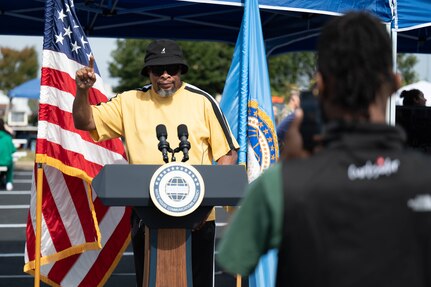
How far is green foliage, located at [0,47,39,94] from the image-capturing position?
5978 centimetres

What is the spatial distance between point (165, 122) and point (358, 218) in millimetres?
3425

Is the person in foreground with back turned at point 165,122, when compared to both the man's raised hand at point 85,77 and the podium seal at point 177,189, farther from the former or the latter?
the podium seal at point 177,189

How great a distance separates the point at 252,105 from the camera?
6.54m

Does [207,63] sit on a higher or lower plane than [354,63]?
higher

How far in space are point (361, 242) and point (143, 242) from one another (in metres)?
3.42

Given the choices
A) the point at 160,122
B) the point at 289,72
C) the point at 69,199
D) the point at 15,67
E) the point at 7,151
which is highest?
the point at 15,67

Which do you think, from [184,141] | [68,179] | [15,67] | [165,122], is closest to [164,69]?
[165,122]

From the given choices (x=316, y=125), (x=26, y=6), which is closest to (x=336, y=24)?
(x=316, y=125)

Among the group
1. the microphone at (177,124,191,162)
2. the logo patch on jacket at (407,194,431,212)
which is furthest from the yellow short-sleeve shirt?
the logo patch on jacket at (407,194,431,212)

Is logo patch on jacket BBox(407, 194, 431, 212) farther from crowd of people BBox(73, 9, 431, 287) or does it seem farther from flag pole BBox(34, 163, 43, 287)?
flag pole BBox(34, 163, 43, 287)

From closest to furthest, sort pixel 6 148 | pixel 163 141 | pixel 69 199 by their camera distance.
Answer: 1. pixel 163 141
2. pixel 69 199
3. pixel 6 148

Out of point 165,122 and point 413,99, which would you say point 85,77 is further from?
point 413,99

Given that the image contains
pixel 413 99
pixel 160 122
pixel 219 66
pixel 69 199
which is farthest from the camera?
pixel 219 66

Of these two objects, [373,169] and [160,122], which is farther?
[160,122]
